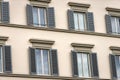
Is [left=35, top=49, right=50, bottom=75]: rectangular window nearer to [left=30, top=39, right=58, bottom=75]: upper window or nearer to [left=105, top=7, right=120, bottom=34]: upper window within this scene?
[left=30, top=39, right=58, bottom=75]: upper window

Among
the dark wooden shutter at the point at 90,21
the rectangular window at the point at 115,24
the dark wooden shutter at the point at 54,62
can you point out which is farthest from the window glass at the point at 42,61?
the rectangular window at the point at 115,24

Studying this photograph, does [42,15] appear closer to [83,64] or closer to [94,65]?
[83,64]

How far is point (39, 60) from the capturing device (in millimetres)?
34062

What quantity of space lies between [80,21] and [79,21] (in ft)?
0.34

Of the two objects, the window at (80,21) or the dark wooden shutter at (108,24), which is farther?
the dark wooden shutter at (108,24)

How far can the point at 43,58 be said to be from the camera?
112 feet

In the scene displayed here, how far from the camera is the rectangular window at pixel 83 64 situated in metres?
35.2

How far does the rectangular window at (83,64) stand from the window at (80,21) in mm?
2239

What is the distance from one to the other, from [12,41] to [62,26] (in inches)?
174

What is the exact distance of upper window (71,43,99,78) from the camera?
3497 cm

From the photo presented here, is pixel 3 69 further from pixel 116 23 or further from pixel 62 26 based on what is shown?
pixel 116 23

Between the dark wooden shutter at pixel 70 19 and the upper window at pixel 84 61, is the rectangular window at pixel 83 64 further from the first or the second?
the dark wooden shutter at pixel 70 19

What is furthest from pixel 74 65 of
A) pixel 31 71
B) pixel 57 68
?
pixel 31 71

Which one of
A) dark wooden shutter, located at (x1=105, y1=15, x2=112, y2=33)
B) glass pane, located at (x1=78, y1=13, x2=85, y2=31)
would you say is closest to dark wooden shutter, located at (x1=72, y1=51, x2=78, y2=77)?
glass pane, located at (x1=78, y1=13, x2=85, y2=31)
